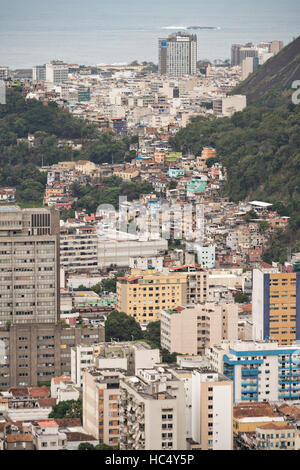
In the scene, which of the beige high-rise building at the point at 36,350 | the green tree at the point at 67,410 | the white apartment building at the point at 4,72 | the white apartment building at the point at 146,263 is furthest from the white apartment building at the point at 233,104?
the green tree at the point at 67,410

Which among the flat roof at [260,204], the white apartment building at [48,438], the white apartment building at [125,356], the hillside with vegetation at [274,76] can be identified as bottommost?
the white apartment building at [48,438]

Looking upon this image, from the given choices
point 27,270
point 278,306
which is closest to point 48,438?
point 27,270

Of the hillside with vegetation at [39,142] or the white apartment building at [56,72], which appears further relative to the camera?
the white apartment building at [56,72]

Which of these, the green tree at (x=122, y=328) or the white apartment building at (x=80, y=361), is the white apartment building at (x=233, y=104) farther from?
→ the white apartment building at (x=80, y=361)

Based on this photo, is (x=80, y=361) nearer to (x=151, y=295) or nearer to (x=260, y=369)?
(x=260, y=369)

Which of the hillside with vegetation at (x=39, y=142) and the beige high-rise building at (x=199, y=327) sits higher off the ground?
the hillside with vegetation at (x=39, y=142)

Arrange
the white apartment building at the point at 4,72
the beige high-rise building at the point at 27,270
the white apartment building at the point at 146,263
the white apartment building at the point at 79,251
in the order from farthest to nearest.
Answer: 1. the white apartment building at the point at 4,72
2. the white apartment building at the point at 79,251
3. the white apartment building at the point at 146,263
4. the beige high-rise building at the point at 27,270

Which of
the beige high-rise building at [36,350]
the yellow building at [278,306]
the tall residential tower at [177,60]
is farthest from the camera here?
the tall residential tower at [177,60]
